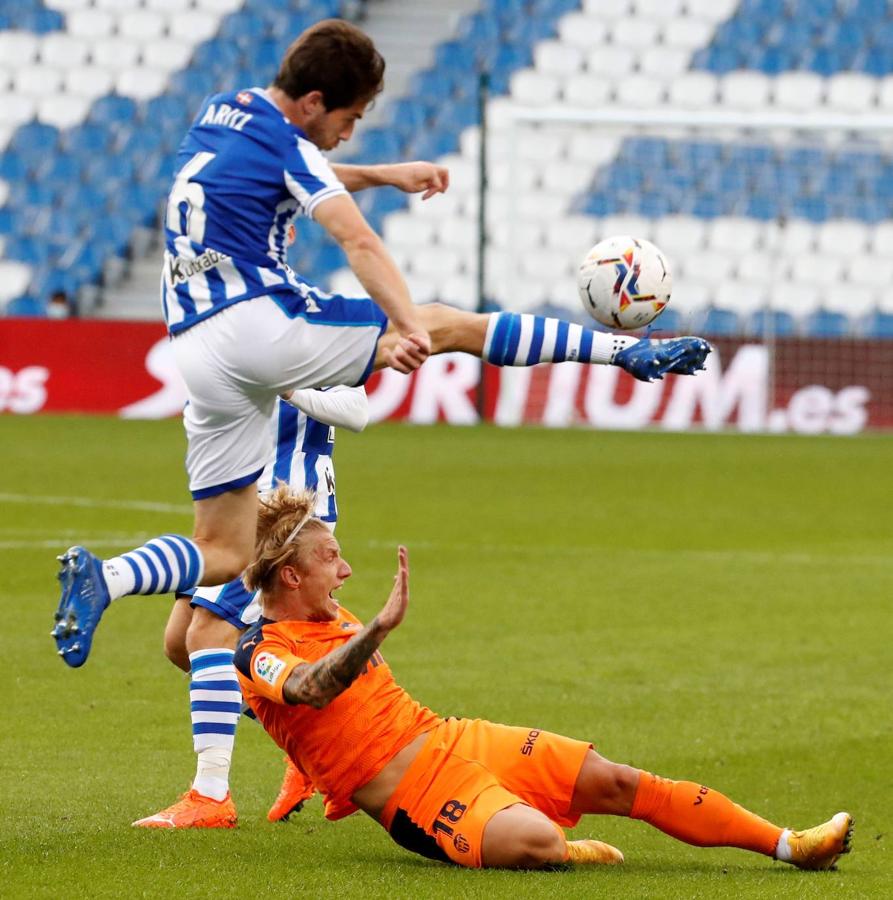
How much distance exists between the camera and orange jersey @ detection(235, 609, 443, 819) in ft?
16.1

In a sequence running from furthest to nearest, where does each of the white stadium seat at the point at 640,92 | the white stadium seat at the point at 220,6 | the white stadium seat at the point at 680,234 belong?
the white stadium seat at the point at 220,6 < the white stadium seat at the point at 640,92 < the white stadium seat at the point at 680,234

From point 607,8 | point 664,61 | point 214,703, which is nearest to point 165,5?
point 607,8

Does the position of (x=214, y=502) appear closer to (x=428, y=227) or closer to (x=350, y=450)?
(x=350, y=450)

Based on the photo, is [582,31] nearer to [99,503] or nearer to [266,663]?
[99,503]

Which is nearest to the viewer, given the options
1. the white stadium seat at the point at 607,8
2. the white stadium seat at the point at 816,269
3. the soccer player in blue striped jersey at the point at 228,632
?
the soccer player in blue striped jersey at the point at 228,632

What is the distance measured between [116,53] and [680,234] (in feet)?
30.1

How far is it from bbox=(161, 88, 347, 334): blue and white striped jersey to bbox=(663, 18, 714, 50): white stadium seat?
21163 mm

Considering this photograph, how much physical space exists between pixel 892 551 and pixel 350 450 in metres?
7.40

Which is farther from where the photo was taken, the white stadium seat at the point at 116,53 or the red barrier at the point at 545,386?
the white stadium seat at the point at 116,53

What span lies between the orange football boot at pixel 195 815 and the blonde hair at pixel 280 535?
71 centimetres

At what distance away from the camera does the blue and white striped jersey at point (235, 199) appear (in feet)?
16.7

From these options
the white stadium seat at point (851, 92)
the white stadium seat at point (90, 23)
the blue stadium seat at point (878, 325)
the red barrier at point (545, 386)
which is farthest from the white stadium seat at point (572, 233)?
the white stadium seat at point (90, 23)

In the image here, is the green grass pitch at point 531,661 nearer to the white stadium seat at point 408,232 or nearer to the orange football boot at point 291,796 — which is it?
the orange football boot at point 291,796

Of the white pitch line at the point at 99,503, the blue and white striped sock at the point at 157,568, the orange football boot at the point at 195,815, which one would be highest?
the blue and white striped sock at the point at 157,568
